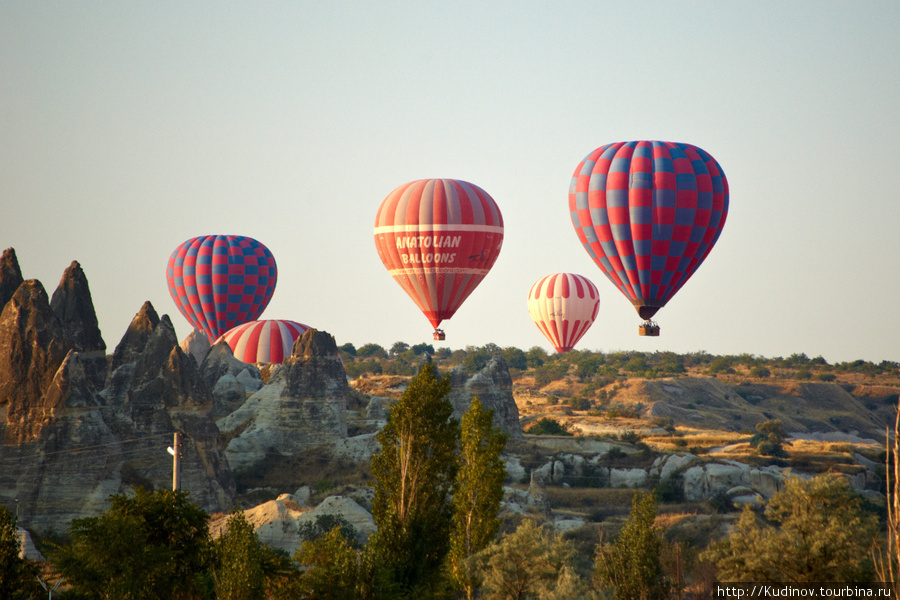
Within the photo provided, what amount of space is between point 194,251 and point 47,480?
157 feet

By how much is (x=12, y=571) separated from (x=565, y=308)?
72.5m

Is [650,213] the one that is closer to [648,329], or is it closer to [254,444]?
[648,329]

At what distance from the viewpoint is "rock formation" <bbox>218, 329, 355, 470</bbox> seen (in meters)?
55.0

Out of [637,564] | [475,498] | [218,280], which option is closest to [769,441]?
[637,564]

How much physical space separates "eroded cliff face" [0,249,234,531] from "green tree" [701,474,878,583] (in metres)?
23.6

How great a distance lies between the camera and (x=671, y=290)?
53000 millimetres

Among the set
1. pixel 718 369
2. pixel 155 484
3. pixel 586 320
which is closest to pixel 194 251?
pixel 586 320

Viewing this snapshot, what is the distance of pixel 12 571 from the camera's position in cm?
2472

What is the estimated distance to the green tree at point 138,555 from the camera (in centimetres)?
2512

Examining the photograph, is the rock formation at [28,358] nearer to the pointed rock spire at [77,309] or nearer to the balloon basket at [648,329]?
the pointed rock spire at [77,309]

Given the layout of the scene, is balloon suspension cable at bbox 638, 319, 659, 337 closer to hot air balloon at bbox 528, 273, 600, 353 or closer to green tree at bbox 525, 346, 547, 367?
hot air balloon at bbox 528, 273, 600, 353

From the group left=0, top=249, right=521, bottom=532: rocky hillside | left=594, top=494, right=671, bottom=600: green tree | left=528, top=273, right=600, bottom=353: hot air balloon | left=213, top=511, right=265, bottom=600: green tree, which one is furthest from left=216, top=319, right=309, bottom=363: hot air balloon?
left=213, top=511, right=265, bottom=600: green tree

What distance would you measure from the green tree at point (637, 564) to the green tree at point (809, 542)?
15.0 ft

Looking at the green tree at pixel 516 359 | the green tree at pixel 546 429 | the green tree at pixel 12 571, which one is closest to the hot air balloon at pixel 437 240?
the green tree at pixel 546 429
